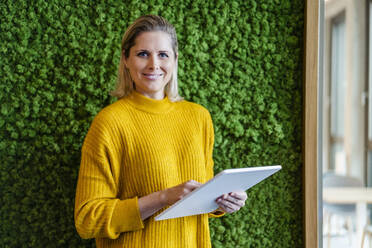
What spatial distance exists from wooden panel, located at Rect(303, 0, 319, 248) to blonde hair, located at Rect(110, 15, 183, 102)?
87 cm

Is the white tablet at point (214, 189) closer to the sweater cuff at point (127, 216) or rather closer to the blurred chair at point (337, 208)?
the sweater cuff at point (127, 216)

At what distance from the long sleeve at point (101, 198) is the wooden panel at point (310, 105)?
1.13 metres

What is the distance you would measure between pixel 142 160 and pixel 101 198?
20 centimetres

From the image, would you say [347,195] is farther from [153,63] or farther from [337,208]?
[153,63]

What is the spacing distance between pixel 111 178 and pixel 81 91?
2.26 ft

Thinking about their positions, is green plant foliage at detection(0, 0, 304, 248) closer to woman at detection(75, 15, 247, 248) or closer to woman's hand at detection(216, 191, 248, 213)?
woman at detection(75, 15, 247, 248)

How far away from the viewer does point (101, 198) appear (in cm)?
124

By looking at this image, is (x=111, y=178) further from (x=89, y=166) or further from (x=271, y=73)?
(x=271, y=73)

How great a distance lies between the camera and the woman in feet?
4.00

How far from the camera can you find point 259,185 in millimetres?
1958

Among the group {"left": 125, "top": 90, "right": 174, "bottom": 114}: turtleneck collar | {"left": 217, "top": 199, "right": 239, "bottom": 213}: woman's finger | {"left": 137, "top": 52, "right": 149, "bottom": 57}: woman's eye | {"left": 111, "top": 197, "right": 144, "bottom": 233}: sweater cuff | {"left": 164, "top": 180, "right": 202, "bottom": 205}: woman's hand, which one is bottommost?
{"left": 111, "top": 197, "right": 144, "bottom": 233}: sweater cuff

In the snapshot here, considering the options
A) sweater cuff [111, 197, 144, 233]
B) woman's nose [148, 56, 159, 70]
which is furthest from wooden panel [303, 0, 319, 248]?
sweater cuff [111, 197, 144, 233]

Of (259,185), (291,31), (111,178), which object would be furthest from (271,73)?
(111,178)

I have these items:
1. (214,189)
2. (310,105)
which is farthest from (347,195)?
(214,189)
